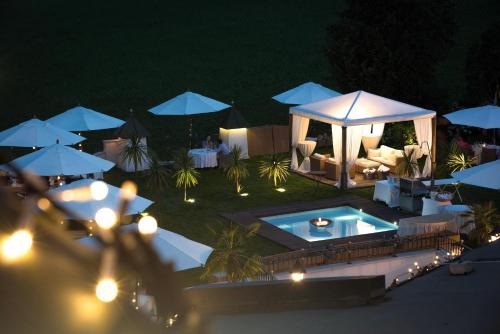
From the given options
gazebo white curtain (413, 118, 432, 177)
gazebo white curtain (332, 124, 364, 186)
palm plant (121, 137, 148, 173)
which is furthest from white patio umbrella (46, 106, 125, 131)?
Answer: gazebo white curtain (413, 118, 432, 177)

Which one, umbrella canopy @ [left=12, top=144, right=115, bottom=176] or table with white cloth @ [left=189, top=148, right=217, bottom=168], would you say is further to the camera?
table with white cloth @ [left=189, top=148, right=217, bottom=168]

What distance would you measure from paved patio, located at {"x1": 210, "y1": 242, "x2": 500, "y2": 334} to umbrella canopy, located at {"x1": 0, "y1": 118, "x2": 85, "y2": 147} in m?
Result: 12.2

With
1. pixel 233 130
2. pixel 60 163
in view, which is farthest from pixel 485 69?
pixel 60 163

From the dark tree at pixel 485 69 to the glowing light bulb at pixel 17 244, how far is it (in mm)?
26159

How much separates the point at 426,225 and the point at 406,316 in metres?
8.52

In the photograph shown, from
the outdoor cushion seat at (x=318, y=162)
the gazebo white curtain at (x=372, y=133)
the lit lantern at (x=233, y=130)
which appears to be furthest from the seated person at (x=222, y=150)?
the gazebo white curtain at (x=372, y=133)

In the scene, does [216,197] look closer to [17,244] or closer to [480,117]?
[480,117]

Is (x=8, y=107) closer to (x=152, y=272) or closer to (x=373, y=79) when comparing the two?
(x=373, y=79)

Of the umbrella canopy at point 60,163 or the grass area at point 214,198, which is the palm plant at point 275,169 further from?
the umbrella canopy at point 60,163

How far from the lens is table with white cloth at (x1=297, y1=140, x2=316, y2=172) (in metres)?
20.7

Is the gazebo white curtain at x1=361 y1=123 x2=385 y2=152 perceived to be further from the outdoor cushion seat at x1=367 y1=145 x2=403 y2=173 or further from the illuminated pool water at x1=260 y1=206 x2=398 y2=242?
the illuminated pool water at x1=260 y1=206 x2=398 y2=242

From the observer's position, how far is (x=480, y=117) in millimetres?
21312

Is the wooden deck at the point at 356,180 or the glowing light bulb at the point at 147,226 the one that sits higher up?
the glowing light bulb at the point at 147,226

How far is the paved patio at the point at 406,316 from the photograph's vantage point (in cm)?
568
